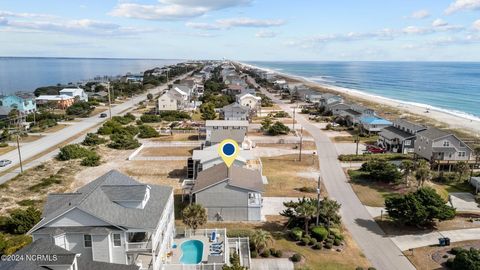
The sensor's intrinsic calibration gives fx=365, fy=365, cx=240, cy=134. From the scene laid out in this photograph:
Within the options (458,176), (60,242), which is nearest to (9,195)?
(60,242)

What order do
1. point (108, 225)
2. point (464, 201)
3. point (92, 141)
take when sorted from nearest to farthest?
A: point (108, 225), point (464, 201), point (92, 141)

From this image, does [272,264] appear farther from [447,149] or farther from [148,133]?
[148,133]

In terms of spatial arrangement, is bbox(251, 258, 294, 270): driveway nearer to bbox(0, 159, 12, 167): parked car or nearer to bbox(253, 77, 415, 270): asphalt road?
bbox(253, 77, 415, 270): asphalt road

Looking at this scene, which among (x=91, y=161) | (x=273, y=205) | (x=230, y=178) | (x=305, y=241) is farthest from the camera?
(x=91, y=161)

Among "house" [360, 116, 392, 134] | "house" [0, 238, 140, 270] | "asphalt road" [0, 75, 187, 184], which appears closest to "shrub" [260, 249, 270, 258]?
"house" [0, 238, 140, 270]

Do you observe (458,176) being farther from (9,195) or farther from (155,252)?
(9,195)

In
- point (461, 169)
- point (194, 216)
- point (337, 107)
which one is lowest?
point (461, 169)

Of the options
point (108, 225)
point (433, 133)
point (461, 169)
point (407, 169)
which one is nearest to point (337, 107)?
point (433, 133)
